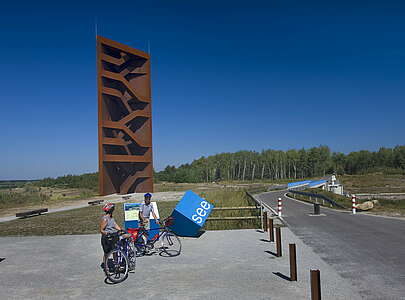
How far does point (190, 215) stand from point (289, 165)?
399 ft

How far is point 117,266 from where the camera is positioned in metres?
8.18

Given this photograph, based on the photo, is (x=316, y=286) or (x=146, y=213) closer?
(x=316, y=286)

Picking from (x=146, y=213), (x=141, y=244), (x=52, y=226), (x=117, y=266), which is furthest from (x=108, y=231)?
(x=52, y=226)

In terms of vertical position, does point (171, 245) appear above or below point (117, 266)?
below

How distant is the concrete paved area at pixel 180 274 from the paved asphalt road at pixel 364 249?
1.41 ft

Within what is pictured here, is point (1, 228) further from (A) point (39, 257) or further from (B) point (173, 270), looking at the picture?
(B) point (173, 270)

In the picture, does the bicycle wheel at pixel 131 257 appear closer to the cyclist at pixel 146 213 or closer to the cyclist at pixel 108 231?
the cyclist at pixel 108 231

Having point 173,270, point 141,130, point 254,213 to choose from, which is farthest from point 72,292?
point 141,130

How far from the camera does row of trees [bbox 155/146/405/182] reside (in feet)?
404

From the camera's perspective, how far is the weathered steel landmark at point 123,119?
38438mm

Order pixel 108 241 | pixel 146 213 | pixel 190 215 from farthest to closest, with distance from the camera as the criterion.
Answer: pixel 190 215
pixel 146 213
pixel 108 241

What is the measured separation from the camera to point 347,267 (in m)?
8.70

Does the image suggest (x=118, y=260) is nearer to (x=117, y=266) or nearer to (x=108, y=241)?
(x=117, y=266)

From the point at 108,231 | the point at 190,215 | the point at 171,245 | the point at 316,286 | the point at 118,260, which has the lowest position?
the point at 171,245
